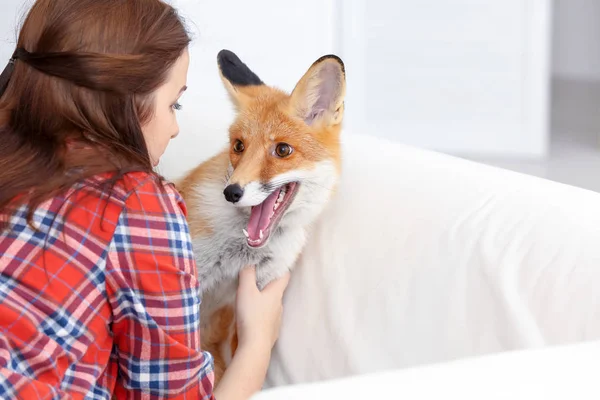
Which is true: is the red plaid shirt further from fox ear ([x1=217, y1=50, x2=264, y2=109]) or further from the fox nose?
fox ear ([x1=217, y1=50, x2=264, y2=109])

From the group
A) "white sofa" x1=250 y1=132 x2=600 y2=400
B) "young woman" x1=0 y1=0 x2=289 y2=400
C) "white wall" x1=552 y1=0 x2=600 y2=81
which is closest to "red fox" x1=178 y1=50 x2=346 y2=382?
"white sofa" x1=250 y1=132 x2=600 y2=400

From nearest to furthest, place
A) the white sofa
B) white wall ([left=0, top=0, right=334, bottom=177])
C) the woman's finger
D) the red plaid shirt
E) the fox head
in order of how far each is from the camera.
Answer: the red plaid shirt < the white sofa < the fox head < the woman's finger < white wall ([left=0, top=0, right=334, bottom=177])

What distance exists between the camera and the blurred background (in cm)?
423

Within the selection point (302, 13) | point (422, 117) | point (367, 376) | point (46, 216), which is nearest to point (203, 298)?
point (46, 216)

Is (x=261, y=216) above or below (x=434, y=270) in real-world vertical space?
above

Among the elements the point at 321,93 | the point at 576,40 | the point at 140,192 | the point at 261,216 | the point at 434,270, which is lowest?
the point at 434,270

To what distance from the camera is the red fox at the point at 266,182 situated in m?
1.58

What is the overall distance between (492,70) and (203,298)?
130 inches

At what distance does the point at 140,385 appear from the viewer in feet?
4.07

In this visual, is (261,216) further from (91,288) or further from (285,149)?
(91,288)

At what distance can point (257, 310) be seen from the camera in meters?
1.59

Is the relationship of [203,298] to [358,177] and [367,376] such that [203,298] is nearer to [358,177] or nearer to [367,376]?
[358,177]

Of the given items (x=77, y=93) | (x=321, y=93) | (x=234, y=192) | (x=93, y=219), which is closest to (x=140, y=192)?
(x=93, y=219)

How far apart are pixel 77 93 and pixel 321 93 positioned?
0.57m
